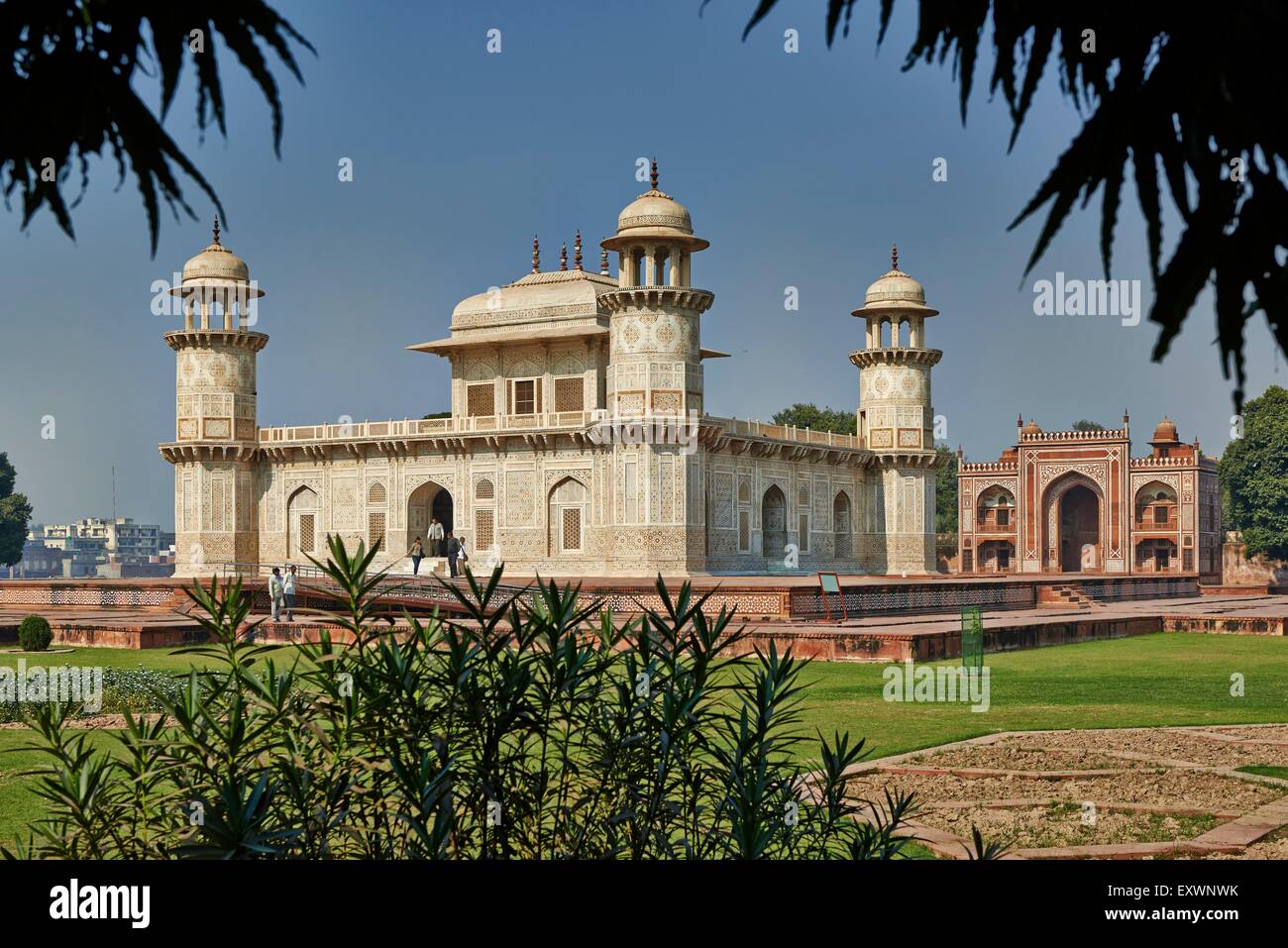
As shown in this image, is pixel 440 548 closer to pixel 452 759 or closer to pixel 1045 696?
pixel 1045 696

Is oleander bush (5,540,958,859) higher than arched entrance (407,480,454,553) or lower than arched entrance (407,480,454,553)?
lower

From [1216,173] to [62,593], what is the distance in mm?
25980

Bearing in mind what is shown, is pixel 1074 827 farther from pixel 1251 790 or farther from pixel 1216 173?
pixel 1216 173

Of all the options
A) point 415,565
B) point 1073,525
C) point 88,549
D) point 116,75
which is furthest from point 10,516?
point 88,549

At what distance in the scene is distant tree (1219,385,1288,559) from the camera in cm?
5288

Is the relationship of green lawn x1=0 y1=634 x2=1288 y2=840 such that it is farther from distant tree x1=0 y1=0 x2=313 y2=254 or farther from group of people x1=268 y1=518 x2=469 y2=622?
distant tree x1=0 y1=0 x2=313 y2=254

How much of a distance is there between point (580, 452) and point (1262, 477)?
32128 millimetres

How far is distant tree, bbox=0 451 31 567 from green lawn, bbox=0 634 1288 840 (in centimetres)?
4105

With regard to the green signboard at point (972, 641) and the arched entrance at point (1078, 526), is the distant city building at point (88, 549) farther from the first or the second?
the green signboard at point (972, 641)

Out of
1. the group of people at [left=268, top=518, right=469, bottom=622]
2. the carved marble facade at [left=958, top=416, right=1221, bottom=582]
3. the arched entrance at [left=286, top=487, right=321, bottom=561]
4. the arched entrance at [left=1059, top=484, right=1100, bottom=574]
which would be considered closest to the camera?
the group of people at [left=268, top=518, right=469, bottom=622]

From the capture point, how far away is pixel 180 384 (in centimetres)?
3475

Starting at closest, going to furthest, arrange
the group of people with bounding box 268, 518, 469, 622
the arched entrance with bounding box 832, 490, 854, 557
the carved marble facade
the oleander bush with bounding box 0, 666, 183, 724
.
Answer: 1. the oleander bush with bounding box 0, 666, 183, 724
2. the group of people with bounding box 268, 518, 469, 622
3. the arched entrance with bounding box 832, 490, 854, 557
4. the carved marble facade

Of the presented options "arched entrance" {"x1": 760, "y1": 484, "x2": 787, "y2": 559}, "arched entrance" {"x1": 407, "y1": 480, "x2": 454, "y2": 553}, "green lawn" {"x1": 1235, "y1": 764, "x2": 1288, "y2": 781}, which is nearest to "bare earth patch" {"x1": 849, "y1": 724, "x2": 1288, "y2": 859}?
"green lawn" {"x1": 1235, "y1": 764, "x2": 1288, "y2": 781}
